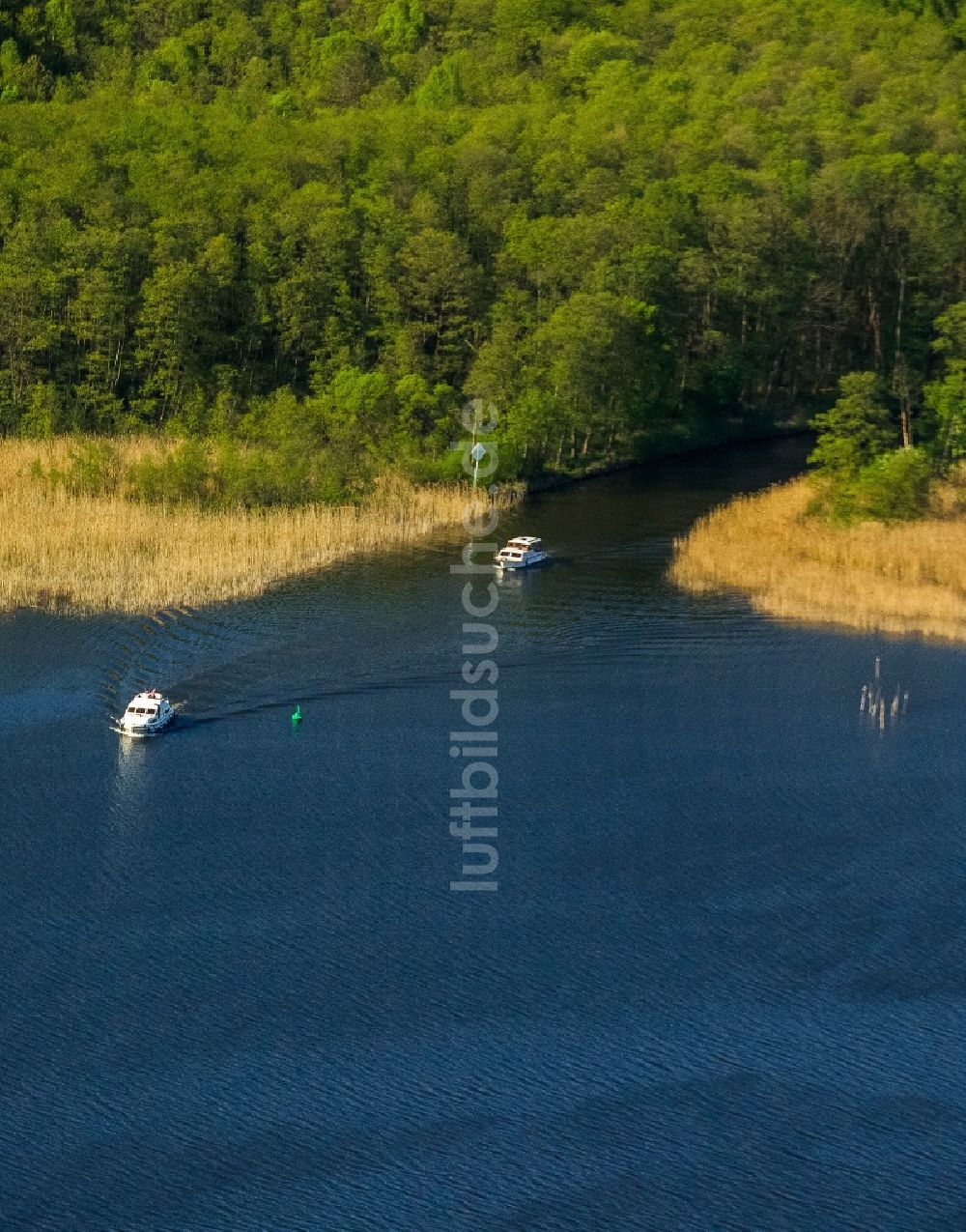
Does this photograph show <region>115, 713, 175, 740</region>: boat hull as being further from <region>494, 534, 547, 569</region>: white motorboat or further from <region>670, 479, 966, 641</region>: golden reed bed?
<region>670, 479, 966, 641</region>: golden reed bed

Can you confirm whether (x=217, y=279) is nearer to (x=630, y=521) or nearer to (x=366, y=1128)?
(x=630, y=521)

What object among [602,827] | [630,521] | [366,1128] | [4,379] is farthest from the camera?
[4,379]

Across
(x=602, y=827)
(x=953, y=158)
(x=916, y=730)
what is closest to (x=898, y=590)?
(x=916, y=730)

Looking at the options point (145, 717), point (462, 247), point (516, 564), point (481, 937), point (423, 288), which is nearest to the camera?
point (481, 937)

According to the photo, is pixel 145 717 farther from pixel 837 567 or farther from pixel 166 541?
pixel 837 567

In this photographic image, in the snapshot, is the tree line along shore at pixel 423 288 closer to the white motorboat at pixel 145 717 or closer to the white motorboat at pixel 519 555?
the white motorboat at pixel 519 555

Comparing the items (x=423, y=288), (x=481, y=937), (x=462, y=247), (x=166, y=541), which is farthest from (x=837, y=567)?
(x=462, y=247)
